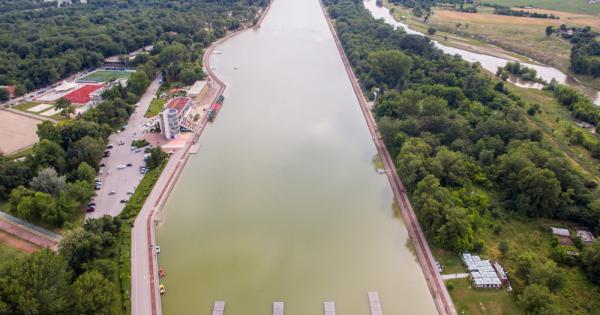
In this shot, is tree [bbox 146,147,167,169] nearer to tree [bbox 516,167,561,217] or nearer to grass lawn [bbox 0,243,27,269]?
grass lawn [bbox 0,243,27,269]

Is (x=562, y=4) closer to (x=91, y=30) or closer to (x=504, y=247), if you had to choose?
(x=504, y=247)

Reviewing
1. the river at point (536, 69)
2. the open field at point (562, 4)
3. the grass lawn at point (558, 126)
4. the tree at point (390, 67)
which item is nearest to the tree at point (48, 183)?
the tree at point (390, 67)

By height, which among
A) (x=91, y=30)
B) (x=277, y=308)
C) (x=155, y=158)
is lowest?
(x=277, y=308)

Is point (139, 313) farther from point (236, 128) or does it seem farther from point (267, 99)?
point (267, 99)

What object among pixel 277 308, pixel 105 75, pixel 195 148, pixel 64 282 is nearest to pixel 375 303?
pixel 277 308

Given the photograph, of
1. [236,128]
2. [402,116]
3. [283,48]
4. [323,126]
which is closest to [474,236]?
[402,116]
